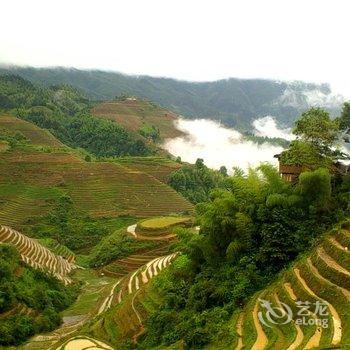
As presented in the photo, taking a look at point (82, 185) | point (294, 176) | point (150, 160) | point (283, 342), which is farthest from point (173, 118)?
point (283, 342)

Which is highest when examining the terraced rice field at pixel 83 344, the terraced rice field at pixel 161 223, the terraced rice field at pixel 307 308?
the terraced rice field at pixel 307 308

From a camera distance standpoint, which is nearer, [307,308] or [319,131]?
[307,308]

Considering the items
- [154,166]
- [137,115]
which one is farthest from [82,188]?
[137,115]

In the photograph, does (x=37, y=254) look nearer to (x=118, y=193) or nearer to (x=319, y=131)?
(x=118, y=193)

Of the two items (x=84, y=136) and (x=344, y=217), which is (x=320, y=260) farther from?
(x=84, y=136)

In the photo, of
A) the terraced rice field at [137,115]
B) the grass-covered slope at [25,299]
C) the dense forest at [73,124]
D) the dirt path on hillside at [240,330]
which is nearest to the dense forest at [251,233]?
the dirt path on hillside at [240,330]

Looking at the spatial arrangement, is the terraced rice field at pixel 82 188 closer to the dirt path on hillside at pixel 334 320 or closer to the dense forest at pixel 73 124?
the dense forest at pixel 73 124
